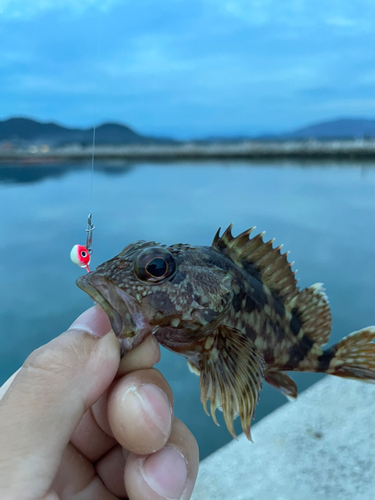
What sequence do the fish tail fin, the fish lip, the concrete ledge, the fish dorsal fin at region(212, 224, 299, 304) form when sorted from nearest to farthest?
the fish lip → the fish dorsal fin at region(212, 224, 299, 304) → the fish tail fin → the concrete ledge

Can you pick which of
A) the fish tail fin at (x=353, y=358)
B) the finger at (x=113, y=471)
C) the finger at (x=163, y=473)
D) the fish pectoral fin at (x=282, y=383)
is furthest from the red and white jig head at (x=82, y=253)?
the fish tail fin at (x=353, y=358)

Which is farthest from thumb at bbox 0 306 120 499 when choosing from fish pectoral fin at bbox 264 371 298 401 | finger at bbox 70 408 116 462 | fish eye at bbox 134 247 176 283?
fish pectoral fin at bbox 264 371 298 401

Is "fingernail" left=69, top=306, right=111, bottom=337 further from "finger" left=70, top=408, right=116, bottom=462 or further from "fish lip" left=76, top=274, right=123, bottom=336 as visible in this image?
"finger" left=70, top=408, right=116, bottom=462

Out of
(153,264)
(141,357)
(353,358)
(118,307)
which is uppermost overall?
(153,264)

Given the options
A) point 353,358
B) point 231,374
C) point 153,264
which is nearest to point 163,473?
point 231,374

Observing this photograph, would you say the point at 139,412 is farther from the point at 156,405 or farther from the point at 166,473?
the point at 166,473
